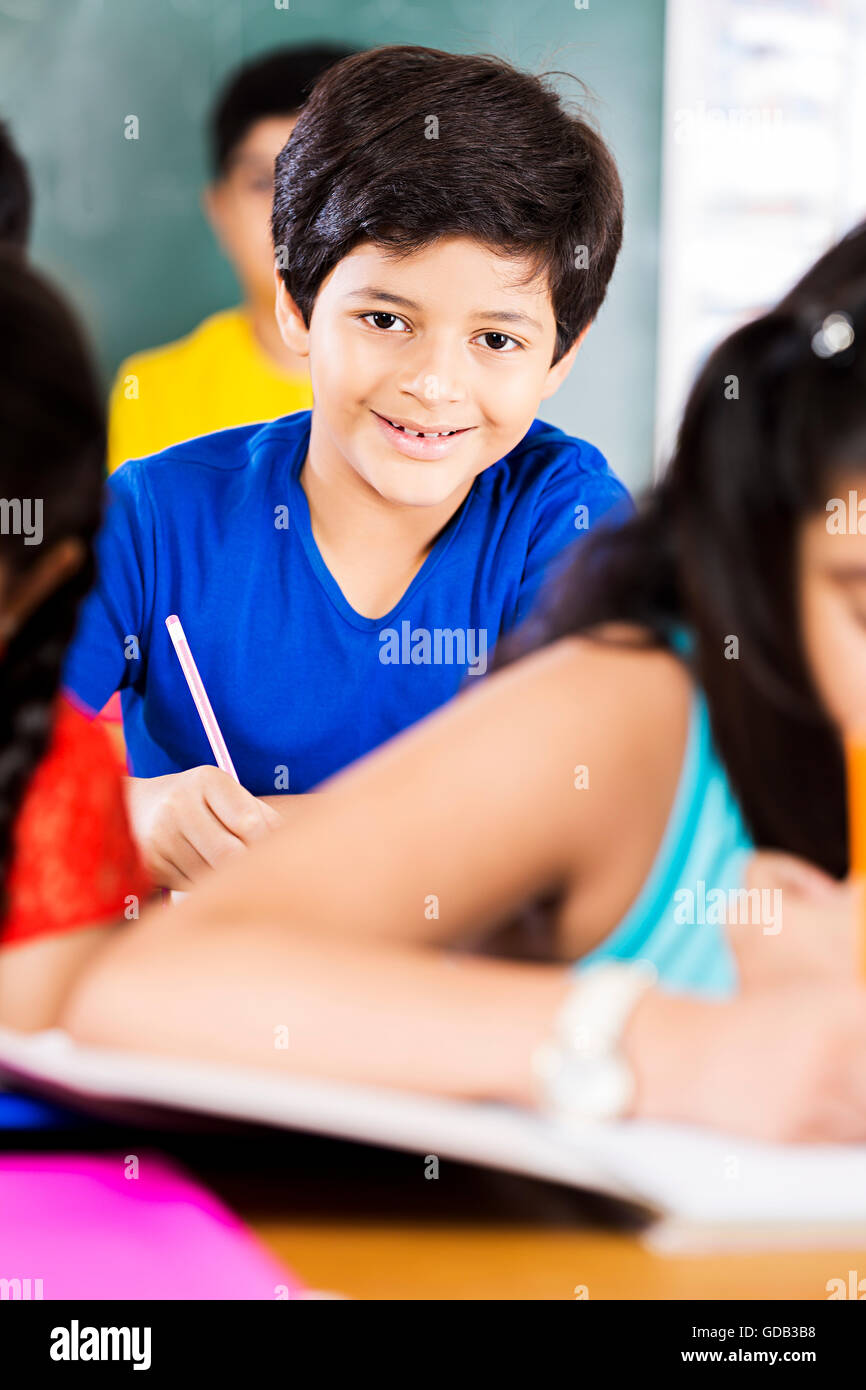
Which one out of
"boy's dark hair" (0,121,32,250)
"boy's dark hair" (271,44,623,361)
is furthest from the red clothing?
"boy's dark hair" (0,121,32,250)

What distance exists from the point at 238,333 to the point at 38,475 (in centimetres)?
215

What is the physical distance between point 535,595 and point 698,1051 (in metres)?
0.61

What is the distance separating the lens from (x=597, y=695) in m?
0.63

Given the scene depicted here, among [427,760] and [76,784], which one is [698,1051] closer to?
[427,760]

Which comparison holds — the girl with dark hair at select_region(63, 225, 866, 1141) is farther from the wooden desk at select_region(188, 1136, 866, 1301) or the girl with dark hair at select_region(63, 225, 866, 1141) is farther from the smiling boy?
the smiling boy

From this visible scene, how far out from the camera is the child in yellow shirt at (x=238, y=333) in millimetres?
2521

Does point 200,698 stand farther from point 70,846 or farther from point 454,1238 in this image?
point 454,1238

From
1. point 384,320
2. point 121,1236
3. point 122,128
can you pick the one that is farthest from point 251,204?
point 121,1236

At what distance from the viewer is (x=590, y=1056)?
1.66 feet

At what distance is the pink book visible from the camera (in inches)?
17.1

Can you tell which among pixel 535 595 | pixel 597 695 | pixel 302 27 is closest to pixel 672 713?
pixel 597 695

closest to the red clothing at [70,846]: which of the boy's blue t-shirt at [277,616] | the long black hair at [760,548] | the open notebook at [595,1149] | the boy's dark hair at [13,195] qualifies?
the open notebook at [595,1149]

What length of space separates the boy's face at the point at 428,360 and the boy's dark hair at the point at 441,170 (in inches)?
0.7
